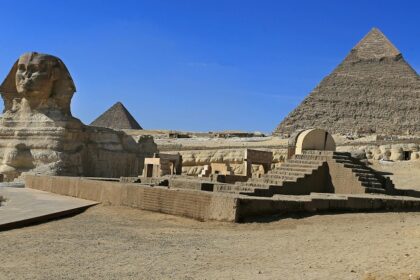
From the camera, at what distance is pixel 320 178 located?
1059cm

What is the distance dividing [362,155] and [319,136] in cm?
1301

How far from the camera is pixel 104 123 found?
71125mm

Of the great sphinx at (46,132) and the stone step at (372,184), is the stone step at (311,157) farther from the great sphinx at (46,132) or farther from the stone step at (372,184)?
the great sphinx at (46,132)

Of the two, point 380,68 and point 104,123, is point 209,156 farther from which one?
point 380,68

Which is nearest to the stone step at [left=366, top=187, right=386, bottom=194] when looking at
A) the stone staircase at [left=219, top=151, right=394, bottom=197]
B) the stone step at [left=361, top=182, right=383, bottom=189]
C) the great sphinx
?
the stone staircase at [left=219, top=151, right=394, bottom=197]

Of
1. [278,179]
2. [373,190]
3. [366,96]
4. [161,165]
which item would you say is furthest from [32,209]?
[366,96]

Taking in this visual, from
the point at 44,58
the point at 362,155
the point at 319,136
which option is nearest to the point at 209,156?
the point at 362,155

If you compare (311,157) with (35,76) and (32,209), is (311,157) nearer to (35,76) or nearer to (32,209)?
(32,209)

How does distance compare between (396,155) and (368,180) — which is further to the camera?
(396,155)

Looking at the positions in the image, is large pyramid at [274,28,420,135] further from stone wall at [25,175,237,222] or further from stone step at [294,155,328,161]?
stone wall at [25,175,237,222]

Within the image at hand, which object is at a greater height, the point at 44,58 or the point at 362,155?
the point at 44,58

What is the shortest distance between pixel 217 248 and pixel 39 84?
14.8 meters

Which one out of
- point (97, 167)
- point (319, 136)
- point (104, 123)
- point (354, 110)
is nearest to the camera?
point (319, 136)

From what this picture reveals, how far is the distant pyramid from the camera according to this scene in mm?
72438
